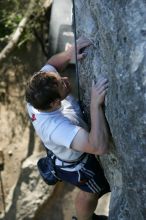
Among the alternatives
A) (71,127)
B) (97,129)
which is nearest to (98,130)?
(97,129)

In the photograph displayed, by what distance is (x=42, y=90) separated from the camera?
3.17 metres

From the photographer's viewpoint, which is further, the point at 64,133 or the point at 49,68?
the point at 49,68

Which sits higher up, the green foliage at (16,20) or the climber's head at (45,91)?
the climber's head at (45,91)

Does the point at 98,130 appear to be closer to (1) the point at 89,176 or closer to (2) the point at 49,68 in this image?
(1) the point at 89,176

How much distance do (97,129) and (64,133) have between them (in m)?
0.22

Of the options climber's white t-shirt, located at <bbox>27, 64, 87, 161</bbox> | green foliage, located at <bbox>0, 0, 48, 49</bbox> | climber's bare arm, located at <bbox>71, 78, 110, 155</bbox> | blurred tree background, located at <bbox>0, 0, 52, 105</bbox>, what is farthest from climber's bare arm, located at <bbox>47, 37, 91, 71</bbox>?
green foliage, located at <bbox>0, 0, 48, 49</bbox>

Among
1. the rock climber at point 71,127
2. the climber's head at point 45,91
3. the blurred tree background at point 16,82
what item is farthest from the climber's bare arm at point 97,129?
the blurred tree background at point 16,82

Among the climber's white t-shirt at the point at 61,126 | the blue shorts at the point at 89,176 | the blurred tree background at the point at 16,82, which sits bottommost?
the blurred tree background at the point at 16,82

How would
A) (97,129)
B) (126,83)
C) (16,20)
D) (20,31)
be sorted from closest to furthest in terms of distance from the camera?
(126,83)
(97,129)
(20,31)
(16,20)

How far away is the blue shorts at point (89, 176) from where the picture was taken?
3.50 meters

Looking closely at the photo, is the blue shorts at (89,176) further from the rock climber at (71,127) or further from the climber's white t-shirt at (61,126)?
the climber's white t-shirt at (61,126)

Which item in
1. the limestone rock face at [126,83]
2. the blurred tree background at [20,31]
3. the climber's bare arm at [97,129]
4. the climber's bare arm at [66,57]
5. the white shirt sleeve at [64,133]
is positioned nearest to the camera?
the limestone rock face at [126,83]

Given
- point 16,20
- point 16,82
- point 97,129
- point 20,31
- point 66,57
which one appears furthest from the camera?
point 16,82

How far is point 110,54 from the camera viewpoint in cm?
285
